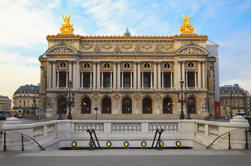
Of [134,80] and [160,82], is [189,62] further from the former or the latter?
[134,80]

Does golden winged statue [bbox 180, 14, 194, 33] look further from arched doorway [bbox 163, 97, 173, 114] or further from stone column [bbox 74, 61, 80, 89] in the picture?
stone column [bbox 74, 61, 80, 89]

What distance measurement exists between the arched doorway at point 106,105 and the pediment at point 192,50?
68.9ft

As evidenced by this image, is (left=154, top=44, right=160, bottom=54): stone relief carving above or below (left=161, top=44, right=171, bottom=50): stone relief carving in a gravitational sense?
below

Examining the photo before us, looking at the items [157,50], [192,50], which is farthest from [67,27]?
[192,50]

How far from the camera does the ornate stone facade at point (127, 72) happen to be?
64312mm

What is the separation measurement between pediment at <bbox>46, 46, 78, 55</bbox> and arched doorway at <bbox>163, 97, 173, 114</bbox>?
25.2m

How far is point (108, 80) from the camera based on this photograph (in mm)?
69938

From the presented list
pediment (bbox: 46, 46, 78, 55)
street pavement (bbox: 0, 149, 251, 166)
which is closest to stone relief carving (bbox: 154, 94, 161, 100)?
pediment (bbox: 46, 46, 78, 55)

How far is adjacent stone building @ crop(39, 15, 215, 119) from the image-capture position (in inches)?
2532

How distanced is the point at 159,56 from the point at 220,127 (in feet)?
174

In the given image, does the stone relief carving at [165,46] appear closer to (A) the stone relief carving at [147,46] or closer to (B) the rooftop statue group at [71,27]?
(A) the stone relief carving at [147,46]

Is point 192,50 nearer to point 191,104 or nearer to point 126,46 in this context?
point 191,104

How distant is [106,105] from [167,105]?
15.2m

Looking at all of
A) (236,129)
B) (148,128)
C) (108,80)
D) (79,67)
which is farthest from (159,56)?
A: (236,129)
